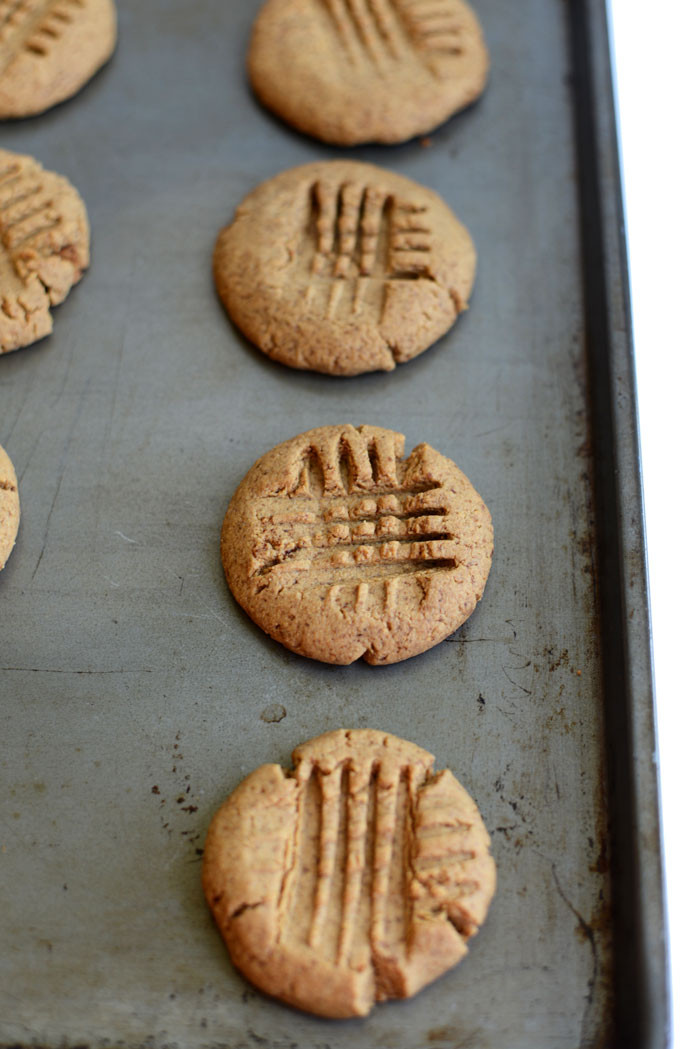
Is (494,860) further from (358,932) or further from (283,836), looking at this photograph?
(283,836)

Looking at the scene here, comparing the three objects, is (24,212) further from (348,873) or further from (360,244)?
(348,873)

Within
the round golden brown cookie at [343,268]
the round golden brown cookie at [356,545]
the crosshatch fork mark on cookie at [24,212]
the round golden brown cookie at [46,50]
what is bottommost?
the round golden brown cookie at [356,545]

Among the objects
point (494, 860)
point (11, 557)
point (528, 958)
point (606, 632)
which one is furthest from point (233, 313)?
point (528, 958)

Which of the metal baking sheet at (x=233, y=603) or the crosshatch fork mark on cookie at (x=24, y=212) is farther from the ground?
the crosshatch fork mark on cookie at (x=24, y=212)

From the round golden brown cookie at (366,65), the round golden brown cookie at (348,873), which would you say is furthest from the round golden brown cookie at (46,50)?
the round golden brown cookie at (348,873)

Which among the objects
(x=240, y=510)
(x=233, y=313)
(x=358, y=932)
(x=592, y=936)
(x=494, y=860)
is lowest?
(x=592, y=936)

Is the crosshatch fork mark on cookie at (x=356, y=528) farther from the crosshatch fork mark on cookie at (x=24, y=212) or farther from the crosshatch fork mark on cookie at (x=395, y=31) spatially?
the crosshatch fork mark on cookie at (x=395, y=31)

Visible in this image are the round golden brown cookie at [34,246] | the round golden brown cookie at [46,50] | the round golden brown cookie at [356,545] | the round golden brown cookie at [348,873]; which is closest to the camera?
the round golden brown cookie at [348,873]

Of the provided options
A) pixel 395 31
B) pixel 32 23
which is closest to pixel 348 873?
pixel 395 31
